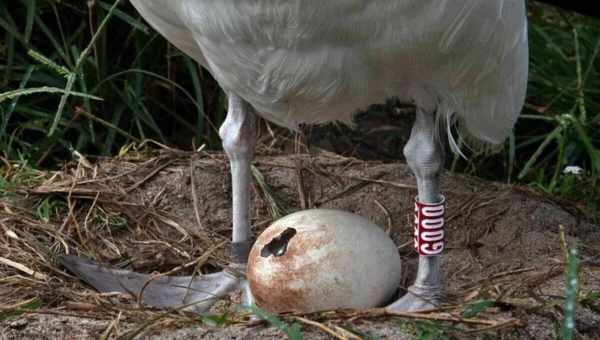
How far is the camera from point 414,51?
2.78 meters

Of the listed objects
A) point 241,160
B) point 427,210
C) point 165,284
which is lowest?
point 165,284

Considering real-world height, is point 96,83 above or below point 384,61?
below

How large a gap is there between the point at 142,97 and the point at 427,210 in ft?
5.91

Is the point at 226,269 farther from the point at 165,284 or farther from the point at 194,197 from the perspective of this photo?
the point at 194,197

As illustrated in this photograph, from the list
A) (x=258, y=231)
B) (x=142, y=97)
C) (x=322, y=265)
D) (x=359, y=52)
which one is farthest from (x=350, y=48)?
(x=142, y=97)

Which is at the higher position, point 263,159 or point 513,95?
point 513,95

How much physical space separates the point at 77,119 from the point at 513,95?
2047mm

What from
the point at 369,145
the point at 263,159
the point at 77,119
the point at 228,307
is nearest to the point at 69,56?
the point at 77,119

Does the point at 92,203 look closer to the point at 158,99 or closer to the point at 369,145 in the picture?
the point at 158,99

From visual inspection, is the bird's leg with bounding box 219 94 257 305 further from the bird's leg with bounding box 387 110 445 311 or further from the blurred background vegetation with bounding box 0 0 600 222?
the blurred background vegetation with bounding box 0 0 600 222

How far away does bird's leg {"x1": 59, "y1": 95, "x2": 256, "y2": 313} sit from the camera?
3428mm

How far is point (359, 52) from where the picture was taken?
2.79 m

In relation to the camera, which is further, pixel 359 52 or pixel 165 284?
pixel 165 284

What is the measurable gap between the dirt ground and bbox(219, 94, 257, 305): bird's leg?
18 cm
